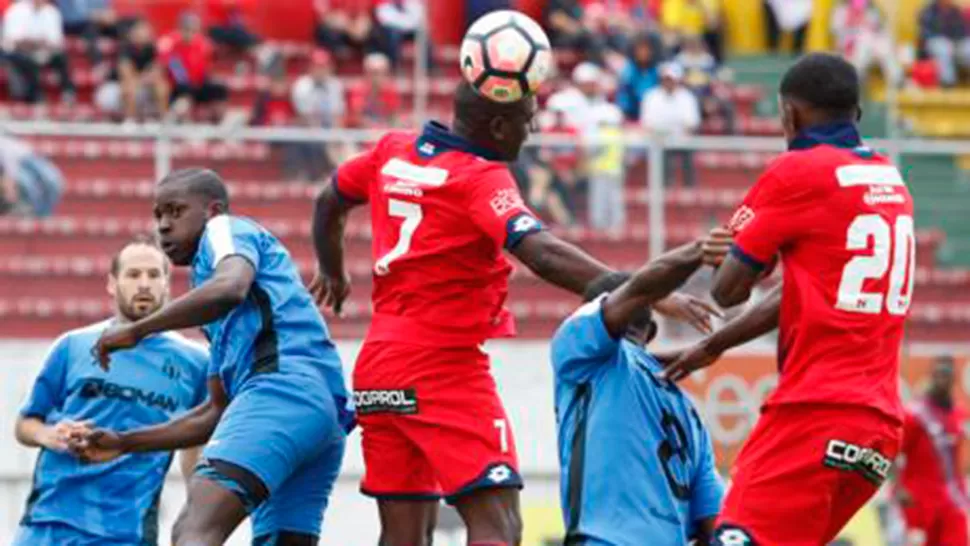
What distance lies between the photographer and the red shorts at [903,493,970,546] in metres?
19.3

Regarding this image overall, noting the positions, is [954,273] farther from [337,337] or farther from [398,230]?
[398,230]

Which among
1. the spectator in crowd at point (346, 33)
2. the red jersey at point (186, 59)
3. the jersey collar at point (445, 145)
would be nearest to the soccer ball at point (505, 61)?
the jersey collar at point (445, 145)

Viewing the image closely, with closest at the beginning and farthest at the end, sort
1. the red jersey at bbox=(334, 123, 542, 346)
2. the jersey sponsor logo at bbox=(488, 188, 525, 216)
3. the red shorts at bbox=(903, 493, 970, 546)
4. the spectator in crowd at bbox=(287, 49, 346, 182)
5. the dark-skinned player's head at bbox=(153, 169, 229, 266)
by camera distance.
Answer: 1. the jersey sponsor logo at bbox=(488, 188, 525, 216)
2. the red jersey at bbox=(334, 123, 542, 346)
3. the dark-skinned player's head at bbox=(153, 169, 229, 266)
4. the red shorts at bbox=(903, 493, 970, 546)
5. the spectator in crowd at bbox=(287, 49, 346, 182)

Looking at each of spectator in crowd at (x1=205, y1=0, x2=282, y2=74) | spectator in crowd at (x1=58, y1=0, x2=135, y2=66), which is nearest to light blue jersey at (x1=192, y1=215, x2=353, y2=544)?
spectator in crowd at (x1=205, y1=0, x2=282, y2=74)

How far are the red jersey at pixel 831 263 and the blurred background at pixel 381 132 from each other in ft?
27.8

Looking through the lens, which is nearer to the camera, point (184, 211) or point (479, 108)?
point (479, 108)

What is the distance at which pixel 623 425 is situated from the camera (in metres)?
9.21

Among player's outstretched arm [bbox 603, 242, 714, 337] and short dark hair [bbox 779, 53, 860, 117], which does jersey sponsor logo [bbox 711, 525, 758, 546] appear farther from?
short dark hair [bbox 779, 53, 860, 117]

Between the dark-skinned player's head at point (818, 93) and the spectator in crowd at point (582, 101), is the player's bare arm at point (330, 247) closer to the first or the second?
the dark-skinned player's head at point (818, 93)

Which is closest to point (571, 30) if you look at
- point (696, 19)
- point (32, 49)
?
point (696, 19)

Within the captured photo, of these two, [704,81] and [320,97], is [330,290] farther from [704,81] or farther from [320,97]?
[704,81]

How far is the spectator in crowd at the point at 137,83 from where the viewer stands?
23219 mm

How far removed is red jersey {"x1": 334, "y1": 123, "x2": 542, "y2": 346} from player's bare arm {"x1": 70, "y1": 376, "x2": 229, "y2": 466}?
72cm

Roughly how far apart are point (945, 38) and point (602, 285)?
2042 centimetres
